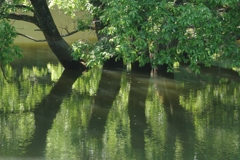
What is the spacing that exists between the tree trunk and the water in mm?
417

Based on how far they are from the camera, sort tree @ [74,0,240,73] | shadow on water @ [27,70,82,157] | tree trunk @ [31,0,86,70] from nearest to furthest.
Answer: shadow on water @ [27,70,82,157]
tree @ [74,0,240,73]
tree trunk @ [31,0,86,70]

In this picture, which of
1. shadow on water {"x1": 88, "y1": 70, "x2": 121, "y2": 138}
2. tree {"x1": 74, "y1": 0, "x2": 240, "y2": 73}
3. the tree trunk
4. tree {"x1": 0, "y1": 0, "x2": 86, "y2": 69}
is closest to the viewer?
tree {"x1": 74, "y1": 0, "x2": 240, "y2": 73}

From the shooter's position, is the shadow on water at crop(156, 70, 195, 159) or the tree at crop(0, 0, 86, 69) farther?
the tree at crop(0, 0, 86, 69)

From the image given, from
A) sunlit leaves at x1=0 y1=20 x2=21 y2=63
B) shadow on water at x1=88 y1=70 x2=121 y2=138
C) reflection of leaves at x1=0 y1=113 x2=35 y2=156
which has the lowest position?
reflection of leaves at x1=0 y1=113 x2=35 y2=156

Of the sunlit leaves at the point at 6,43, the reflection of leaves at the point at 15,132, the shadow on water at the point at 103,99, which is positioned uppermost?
the sunlit leaves at the point at 6,43

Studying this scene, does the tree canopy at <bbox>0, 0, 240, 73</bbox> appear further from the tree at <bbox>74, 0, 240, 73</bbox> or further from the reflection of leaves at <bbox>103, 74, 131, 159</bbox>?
the reflection of leaves at <bbox>103, 74, 131, 159</bbox>

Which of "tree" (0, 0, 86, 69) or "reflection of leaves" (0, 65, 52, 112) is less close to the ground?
"tree" (0, 0, 86, 69)

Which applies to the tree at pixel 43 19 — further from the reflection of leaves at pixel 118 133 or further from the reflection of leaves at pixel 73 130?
the reflection of leaves at pixel 118 133

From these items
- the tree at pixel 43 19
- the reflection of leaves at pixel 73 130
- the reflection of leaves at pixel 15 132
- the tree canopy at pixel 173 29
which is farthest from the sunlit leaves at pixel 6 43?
the tree canopy at pixel 173 29

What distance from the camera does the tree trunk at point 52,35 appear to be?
36.6 feet

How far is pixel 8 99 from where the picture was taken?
959cm

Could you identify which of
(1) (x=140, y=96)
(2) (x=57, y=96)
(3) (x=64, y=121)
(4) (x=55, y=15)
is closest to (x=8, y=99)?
(2) (x=57, y=96)

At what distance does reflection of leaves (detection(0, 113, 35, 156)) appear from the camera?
21.2 feet

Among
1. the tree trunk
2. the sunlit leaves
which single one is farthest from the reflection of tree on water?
the sunlit leaves
